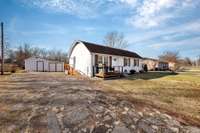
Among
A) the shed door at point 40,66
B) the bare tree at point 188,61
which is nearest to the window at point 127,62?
the shed door at point 40,66

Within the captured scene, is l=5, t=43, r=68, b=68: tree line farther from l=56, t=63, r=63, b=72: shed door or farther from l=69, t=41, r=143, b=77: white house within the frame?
l=69, t=41, r=143, b=77: white house

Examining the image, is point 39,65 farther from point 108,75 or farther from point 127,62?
point 108,75

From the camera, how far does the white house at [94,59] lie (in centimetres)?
1827

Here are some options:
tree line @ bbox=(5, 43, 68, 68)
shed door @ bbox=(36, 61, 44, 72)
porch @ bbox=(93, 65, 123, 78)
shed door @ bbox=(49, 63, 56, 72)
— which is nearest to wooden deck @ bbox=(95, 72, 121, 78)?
porch @ bbox=(93, 65, 123, 78)

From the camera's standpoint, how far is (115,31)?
149 ft

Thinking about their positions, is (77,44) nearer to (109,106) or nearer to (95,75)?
(95,75)

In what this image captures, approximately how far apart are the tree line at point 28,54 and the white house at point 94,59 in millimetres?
25578

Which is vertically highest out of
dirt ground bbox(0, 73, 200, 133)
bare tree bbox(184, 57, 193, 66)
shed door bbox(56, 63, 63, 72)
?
bare tree bbox(184, 57, 193, 66)

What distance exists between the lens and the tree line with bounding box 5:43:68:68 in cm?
4709

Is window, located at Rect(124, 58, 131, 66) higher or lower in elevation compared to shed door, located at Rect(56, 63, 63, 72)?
higher

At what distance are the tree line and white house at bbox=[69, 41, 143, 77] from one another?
25578 millimetres

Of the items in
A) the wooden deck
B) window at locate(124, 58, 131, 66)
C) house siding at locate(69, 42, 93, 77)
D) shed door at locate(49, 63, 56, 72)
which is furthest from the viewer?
shed door at locate(49, 63, 56, 72)

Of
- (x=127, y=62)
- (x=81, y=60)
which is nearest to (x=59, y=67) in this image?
(x=127, y=62)

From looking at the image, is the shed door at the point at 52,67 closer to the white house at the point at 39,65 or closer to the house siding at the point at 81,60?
the white house at the point at 39,65
